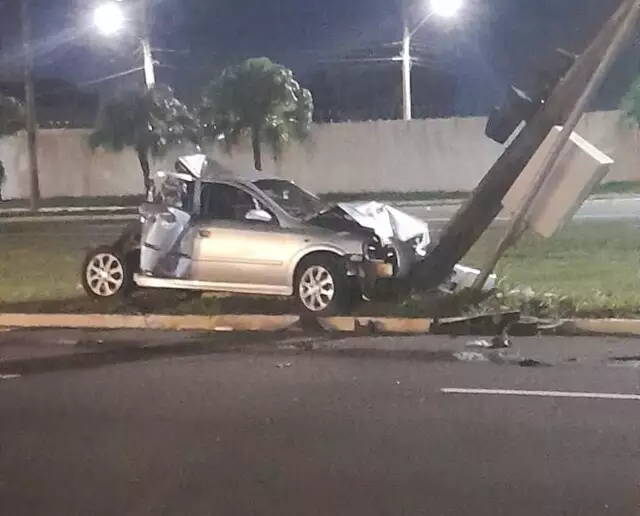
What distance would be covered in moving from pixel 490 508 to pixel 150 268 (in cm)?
718

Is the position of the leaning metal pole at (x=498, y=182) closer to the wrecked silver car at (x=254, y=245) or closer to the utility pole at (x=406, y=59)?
the wrecked silver car at (x=254, y=245)

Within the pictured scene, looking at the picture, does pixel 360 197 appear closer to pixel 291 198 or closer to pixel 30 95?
pixel 30 95

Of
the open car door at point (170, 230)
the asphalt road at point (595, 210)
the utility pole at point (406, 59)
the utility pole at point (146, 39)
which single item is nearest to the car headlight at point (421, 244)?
the open car door at point (170, 230)

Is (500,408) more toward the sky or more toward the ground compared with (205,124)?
more toward the ground

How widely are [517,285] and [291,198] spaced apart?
109 inches

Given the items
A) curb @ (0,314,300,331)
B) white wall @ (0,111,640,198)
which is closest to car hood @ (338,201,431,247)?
curb @ (0,314,300,331)

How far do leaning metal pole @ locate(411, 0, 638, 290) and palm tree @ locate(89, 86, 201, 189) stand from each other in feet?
63.7

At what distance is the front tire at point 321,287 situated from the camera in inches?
446

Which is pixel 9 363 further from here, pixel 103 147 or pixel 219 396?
pixel 103 147

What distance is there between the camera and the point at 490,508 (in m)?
5.66

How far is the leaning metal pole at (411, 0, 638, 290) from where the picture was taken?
36.5ft

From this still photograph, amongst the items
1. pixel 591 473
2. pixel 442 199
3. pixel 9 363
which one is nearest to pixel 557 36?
pixel 442 199

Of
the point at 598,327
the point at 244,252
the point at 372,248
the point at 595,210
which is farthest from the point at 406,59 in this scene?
the point at 598,327

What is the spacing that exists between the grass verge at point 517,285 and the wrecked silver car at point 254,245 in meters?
0.31
